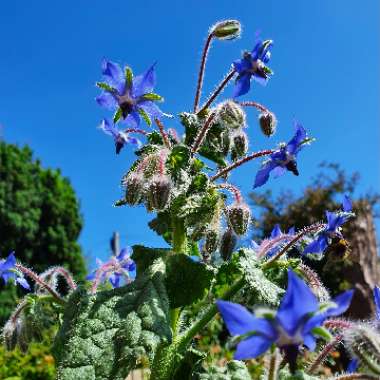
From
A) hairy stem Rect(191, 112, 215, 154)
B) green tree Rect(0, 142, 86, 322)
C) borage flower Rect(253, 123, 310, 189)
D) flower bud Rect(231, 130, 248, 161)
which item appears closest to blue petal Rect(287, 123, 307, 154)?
borage flower Rect(253, 123, 310, 189)

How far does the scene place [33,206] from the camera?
33.4ft

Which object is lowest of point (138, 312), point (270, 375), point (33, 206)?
point (270, 375)

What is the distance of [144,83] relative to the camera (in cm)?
149

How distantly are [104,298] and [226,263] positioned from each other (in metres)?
0.29

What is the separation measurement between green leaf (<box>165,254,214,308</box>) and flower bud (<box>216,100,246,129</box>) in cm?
32

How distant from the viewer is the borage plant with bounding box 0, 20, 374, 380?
947 millimetres

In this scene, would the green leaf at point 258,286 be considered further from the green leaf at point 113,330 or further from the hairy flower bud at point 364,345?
the hairy flower bud at point 364,345

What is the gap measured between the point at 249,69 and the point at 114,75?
330 mm

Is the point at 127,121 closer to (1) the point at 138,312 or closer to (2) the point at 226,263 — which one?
(2) the point at 226,263

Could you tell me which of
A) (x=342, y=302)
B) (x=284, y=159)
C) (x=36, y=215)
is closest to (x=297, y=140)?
(x=284, y=159)

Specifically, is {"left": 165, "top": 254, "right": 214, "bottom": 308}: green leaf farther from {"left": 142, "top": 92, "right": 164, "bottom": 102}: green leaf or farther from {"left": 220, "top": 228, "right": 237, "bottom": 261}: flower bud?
{"left": 142, "top": 92, "right": 164, "bottom": 102}: green leaf

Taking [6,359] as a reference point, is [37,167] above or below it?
above

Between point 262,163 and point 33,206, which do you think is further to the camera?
point 33,206

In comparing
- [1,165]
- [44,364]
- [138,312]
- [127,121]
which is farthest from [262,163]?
[1,165]
